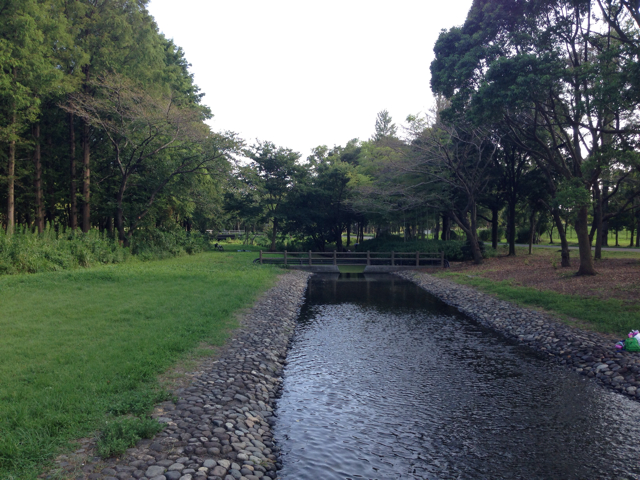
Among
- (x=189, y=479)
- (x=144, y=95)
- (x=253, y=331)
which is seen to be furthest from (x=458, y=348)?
(x=144, y=95)

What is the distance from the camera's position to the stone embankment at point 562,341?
812 centimetres

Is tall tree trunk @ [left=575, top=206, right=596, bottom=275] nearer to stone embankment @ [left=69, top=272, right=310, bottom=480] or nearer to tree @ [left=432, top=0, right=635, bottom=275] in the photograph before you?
tree @ [left=432, top=0, right=635, bottom=275]

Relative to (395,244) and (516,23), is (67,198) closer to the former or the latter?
(395,244)

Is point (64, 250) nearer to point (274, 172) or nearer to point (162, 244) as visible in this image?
point (162, 244)

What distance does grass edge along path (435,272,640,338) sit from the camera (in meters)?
10.3

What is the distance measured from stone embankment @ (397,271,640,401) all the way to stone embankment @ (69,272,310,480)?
6563 mm

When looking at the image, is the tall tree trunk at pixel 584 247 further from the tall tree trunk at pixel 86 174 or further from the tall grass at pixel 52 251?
the tall tree trunk at pixel 86 174

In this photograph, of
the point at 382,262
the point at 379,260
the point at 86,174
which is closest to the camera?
the point at 86,174

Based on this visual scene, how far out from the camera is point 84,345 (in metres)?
7.85

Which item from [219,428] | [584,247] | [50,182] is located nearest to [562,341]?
[584,247]

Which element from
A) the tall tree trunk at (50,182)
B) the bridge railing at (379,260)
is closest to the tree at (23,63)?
the tall tree trunk at (50,182)

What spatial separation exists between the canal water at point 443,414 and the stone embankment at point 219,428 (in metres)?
0.35

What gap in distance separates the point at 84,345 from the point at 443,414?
6.74 m

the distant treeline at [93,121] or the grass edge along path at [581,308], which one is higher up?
the distant treeline at [93,121]
